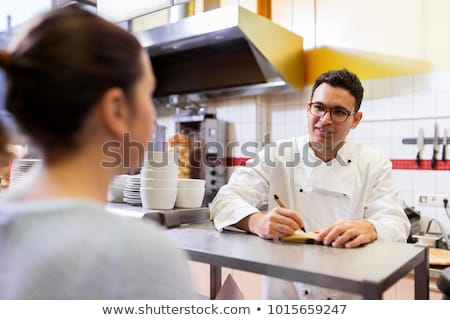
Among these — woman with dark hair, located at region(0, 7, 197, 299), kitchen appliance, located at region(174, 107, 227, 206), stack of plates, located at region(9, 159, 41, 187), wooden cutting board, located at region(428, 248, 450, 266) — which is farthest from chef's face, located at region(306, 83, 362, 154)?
kitchen appliance, located at region(174, 107, 227, 206)

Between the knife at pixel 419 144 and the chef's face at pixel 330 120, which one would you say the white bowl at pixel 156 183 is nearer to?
the chef's face at pixel 330 120

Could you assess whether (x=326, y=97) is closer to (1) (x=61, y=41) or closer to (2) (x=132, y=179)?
(2) (x=132, y=179)

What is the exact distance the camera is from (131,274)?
0.46 m

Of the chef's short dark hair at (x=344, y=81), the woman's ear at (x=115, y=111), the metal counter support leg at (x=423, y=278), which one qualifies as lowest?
the metal counter support leg at (x=423, y=278)

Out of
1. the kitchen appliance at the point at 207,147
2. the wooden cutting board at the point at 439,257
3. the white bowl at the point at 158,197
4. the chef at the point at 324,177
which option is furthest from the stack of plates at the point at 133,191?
the kitchen appliance at the point at 207,147

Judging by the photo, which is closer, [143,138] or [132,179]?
[143,138]

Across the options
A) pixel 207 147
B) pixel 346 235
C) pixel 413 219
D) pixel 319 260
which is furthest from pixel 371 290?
pixel 207 147

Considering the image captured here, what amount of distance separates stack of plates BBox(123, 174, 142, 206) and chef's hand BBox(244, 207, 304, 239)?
46cm

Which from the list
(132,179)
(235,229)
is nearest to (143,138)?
(235,229)

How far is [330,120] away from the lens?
47.6 inches

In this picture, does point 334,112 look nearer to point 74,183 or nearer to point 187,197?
point 187,197

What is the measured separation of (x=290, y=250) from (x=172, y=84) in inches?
97.2

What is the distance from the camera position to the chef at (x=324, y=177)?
1.15 meters

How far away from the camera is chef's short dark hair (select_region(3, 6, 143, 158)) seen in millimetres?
463
